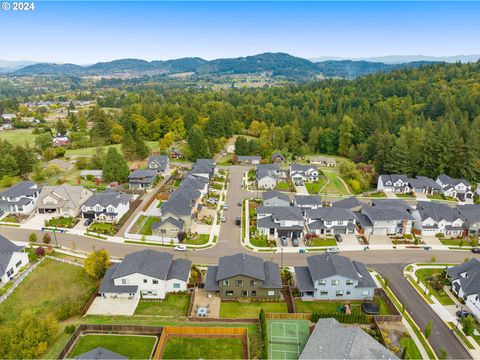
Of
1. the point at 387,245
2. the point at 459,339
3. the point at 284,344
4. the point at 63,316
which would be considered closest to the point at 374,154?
the point at 387,245

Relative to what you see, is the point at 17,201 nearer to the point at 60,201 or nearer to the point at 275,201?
the point at 60,201

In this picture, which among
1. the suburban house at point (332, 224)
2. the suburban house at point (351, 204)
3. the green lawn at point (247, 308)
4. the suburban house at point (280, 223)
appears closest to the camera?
the green lawn at point (247, 308)

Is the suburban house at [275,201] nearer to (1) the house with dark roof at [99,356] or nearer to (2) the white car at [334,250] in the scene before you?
(2) the white car at [334,250]

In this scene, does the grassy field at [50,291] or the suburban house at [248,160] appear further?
the suburban house at [248,160]

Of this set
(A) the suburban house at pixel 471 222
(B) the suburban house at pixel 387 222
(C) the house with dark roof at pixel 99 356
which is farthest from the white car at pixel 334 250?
(C) the house with dark roof at pixel 99 356

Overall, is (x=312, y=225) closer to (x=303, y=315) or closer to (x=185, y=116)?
(x=303, y=315)
